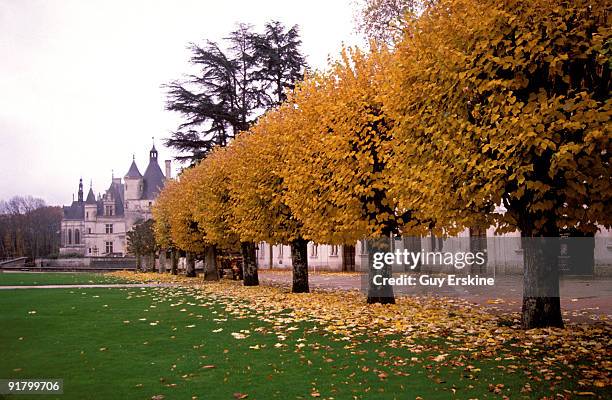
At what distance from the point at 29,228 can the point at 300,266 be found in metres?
124

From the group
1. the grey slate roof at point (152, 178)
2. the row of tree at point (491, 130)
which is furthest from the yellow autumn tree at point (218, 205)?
the grey slate roof at point (152, 178)

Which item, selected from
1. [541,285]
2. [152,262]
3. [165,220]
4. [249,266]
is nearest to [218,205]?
[249,266]

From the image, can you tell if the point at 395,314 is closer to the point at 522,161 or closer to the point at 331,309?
the point at 331,309

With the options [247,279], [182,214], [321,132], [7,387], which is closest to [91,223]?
[182,214]

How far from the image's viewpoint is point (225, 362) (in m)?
9.70

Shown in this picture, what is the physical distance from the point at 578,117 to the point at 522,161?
1411 mm

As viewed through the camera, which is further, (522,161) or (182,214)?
(182,214)

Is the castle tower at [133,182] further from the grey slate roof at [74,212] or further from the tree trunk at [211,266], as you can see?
the tree trunk at [211,266]

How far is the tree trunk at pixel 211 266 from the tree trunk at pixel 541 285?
2684 centimetres

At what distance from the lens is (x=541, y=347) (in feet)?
33.0

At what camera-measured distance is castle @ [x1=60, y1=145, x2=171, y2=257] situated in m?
117

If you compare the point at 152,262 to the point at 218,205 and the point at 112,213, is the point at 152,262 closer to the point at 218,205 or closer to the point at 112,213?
the point at 218,205

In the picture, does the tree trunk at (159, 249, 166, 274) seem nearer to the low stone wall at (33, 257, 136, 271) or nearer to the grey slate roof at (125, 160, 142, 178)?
the low stone wall at (33, 257, 136, 271)

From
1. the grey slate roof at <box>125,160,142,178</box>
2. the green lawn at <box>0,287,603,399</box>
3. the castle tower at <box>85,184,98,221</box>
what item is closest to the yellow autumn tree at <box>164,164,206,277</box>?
the green lawn at <box>0,287,603,399</box>
